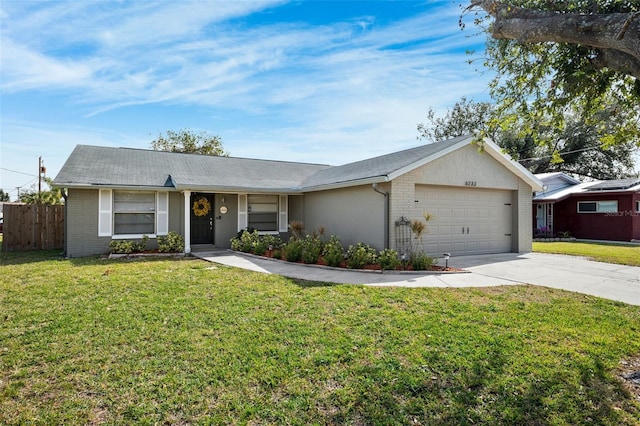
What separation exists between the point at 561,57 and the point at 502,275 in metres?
4.74

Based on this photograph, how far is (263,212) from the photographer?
13.8m

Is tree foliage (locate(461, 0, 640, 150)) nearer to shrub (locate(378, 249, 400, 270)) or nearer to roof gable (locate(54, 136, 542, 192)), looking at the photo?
roof gable (locate(54, 136, 542, 192))

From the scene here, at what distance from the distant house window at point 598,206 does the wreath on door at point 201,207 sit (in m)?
20.3

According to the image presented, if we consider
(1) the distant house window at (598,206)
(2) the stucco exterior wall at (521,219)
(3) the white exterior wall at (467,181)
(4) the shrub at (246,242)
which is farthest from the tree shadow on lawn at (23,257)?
(1) the distant house window at (598,206)

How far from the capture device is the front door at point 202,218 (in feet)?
42.9

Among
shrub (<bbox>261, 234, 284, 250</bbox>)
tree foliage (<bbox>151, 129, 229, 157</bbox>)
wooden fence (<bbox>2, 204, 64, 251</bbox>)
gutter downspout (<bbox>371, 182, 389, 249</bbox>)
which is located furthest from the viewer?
tree foliage (<bbox>151, 129, 229, 157</bbox>)

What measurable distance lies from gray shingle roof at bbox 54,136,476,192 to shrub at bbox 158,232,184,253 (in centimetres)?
177

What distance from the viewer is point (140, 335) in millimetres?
4148

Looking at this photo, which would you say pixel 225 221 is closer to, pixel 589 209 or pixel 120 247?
pixel 120 247

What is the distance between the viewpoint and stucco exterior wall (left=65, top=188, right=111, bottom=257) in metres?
10.9

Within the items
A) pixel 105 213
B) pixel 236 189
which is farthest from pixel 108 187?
pixel 236 189

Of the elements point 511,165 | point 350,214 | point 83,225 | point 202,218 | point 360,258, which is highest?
point 511,165

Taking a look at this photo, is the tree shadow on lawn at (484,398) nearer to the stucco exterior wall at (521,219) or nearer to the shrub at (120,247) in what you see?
the stucco exterior wall at (521,219)

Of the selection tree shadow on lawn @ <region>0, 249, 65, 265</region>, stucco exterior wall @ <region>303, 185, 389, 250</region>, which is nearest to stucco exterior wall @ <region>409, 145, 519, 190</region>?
stucco exterior wall @ <region>303, 185, 389, 250</region>
